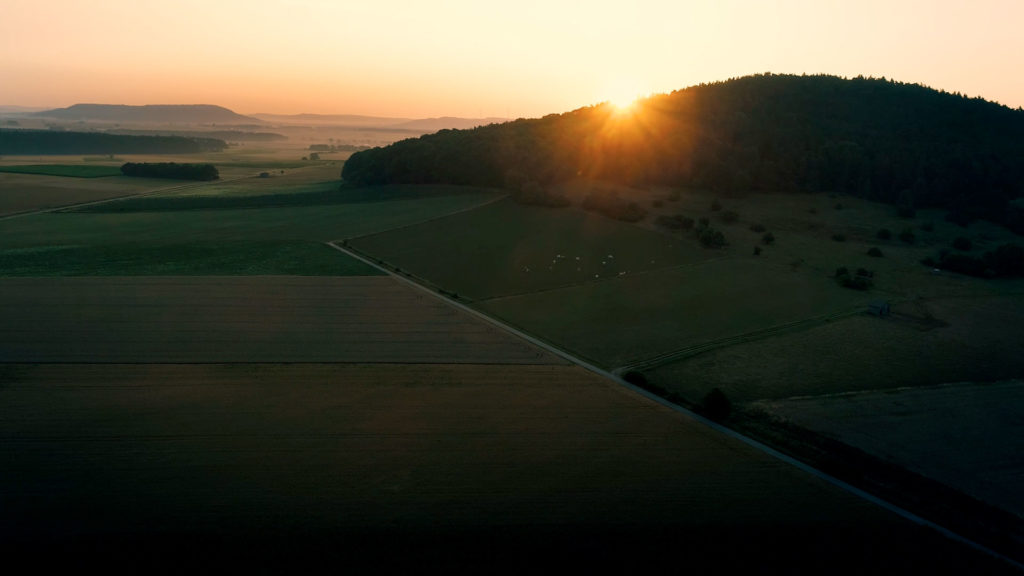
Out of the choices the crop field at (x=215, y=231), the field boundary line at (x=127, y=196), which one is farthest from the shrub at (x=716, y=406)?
the field boundary line at (x=127, y=196)

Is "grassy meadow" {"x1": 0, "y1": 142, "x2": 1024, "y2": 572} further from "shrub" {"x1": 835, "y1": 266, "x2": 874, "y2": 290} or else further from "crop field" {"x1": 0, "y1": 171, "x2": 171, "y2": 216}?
"crop field" {"x1": 0, "y1": 171, "x2": 171, "y2": 216}

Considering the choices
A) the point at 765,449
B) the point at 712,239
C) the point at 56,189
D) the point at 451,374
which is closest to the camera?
the point at 765,449

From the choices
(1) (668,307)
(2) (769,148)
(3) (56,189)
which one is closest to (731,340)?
(1) (668,307)

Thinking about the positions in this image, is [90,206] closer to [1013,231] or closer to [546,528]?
[546,528]

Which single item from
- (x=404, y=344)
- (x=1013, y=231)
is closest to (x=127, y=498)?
(x=404, y=344)

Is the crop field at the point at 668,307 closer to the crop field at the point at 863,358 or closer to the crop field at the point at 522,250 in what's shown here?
the crop field at the point at 863,358

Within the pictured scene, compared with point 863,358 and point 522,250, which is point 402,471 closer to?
point 863,358
